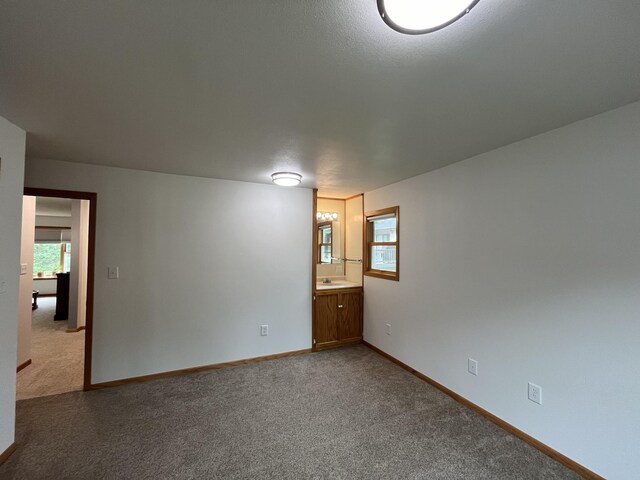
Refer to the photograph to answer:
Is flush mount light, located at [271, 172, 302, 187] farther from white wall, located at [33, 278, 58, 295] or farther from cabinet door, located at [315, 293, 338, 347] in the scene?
white wall, located at [33, 278, 58, 295]

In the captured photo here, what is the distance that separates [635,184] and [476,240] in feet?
3.60

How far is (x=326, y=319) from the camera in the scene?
4129 mm

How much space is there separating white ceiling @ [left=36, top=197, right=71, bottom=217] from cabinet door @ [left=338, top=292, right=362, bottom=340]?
507cm

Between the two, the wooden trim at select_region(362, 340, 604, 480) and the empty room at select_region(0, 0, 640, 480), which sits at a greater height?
the empty room at select_region(0, 0, 640, 480)

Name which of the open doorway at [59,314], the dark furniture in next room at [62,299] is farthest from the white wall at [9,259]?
the dark furniture in next room at [62,299]

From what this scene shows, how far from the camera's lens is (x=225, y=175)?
11.1ft

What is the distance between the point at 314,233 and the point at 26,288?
11.8ft

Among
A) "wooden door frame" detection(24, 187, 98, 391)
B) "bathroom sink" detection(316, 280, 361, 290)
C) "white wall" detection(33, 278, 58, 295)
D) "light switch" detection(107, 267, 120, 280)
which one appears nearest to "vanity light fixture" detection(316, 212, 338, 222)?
"bathroom sink" detection(316, 280, 361, 290)

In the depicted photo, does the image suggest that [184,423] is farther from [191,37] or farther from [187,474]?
[191,37]

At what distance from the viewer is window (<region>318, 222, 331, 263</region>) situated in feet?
16.2

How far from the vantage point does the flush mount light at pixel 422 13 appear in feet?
3.03

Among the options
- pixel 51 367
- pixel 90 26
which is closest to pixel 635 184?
pixel 90 26

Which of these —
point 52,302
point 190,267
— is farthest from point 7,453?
point 52,302

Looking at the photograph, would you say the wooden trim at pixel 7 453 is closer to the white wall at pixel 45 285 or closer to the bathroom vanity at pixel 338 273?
the bathroom vanity at pixel 338 273
